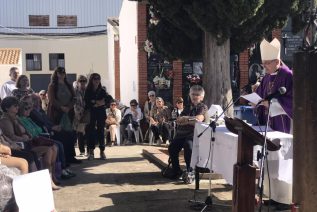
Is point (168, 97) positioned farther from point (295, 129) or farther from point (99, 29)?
point (99, 29)

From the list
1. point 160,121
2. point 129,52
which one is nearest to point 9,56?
point 129,52

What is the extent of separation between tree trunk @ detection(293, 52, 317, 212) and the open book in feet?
3.89

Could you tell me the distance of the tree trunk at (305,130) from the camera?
13.8 feet

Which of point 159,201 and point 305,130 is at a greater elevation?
point 305,130

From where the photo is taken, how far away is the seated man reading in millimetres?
7418

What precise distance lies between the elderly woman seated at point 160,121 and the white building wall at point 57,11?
22.0m

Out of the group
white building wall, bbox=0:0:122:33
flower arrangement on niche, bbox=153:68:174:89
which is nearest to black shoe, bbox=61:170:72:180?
flower arrangement on niche, bbox=153:68:174:89

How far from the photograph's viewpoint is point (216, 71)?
28.5ft

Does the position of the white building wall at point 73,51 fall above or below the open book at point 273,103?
above

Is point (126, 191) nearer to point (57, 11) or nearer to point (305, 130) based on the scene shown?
point (305, 130)

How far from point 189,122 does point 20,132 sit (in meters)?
2.38

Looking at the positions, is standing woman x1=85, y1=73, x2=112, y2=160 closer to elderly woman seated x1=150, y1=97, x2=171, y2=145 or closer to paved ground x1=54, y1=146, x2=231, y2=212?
paved ground x1=54, y1=146, x2=231, y2=212

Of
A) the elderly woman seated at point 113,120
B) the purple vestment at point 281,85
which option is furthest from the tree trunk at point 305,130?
the elderly woman seated at point 113,120

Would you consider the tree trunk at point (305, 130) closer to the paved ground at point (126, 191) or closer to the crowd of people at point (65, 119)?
the crowd of people at point (65, 119)
